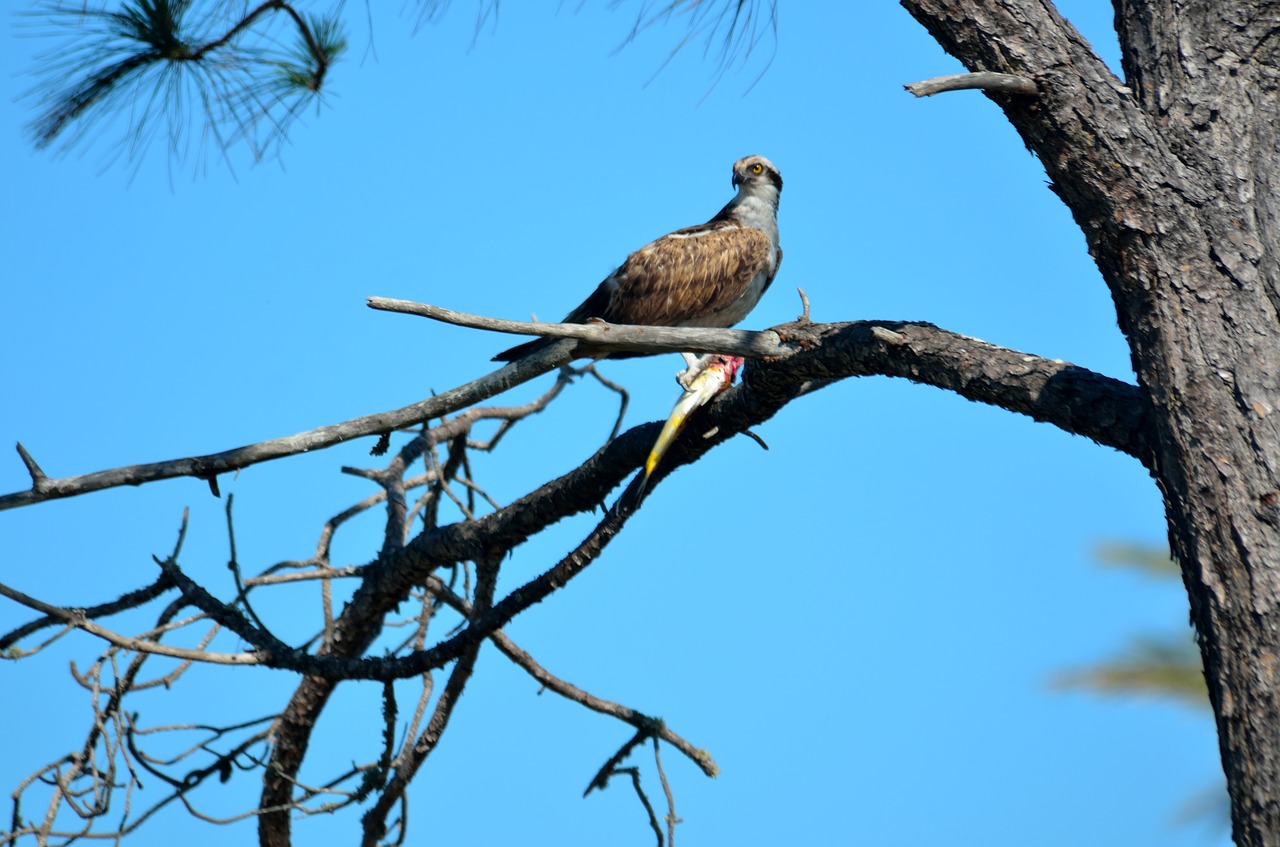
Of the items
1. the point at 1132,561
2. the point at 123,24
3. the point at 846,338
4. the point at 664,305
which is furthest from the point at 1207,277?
the point at 123,24

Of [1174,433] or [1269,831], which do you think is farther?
[1174,433]

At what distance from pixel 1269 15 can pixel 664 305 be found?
3280mm

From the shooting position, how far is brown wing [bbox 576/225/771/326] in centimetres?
604

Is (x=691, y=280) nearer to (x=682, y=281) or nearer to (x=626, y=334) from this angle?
(x=682, y=281)

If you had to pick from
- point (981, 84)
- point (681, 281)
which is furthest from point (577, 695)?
point (981, 84)

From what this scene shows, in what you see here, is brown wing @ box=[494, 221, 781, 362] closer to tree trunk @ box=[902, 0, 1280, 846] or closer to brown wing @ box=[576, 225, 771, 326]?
brown wing @ box=[576, 225, 771, 326]

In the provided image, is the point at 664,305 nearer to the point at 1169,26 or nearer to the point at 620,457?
the point at 620,457

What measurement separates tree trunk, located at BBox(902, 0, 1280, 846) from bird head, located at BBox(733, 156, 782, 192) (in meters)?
3.57

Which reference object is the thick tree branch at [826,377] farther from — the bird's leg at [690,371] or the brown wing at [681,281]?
the brown wing at [681,281]

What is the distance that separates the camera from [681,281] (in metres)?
6.05

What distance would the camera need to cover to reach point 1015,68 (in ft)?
9.84

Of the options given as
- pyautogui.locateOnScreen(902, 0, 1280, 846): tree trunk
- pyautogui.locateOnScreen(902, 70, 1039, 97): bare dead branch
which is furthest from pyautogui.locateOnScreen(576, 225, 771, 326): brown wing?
pyautogui.locateOnScreen(902, 70, 1039, 97): bare dead branch

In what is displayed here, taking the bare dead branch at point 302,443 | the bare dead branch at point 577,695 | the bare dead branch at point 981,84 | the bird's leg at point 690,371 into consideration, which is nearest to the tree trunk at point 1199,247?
the bare dead branch at point 981,84

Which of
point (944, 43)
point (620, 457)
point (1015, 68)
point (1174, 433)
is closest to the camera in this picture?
point (1174, 433)
